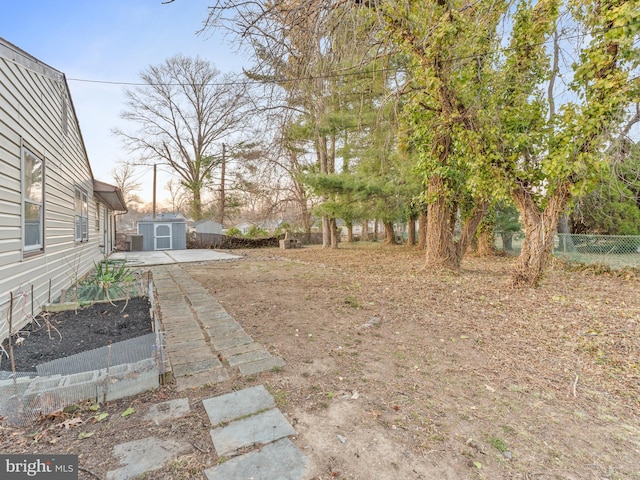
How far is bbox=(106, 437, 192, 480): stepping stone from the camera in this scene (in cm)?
141

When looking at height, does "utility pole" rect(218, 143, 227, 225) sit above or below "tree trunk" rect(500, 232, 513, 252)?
above

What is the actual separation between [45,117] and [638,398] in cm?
725

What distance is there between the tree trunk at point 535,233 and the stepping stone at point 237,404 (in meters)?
4.80

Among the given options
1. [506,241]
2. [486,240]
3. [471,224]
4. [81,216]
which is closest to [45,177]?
[81,216]

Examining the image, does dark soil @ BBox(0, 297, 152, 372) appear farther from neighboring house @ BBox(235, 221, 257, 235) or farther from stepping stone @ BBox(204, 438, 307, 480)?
neighboring house @ BBox(235, 221, 257, 235)

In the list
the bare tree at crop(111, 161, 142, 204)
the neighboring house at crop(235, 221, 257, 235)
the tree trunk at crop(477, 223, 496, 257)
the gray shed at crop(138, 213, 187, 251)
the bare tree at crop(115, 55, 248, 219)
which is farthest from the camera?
the bare tree at crop(111, 161, 142, 204)

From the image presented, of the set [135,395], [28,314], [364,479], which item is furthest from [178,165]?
[364,479]

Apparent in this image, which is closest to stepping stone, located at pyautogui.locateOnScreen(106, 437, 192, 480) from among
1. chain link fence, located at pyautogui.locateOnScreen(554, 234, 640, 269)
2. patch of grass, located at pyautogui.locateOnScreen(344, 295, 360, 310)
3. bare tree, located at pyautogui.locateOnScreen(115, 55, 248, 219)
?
patch of grass, located at pyautogui.locateOnScreen(344, 295, 360, 310)

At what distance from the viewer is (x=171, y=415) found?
1.83 metres

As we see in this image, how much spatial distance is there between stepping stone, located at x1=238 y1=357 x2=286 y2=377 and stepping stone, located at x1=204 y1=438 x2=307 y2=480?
2.79 ft

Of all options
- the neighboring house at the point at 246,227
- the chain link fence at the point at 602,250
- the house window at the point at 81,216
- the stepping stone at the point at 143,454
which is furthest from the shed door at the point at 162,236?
the chain link fence at the point at 602,250

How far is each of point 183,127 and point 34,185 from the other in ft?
60.4

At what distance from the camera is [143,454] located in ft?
4.99

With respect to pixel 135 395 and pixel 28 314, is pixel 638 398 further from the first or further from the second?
pixel 28 314
